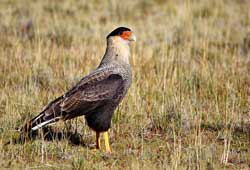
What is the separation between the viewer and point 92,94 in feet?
21.6

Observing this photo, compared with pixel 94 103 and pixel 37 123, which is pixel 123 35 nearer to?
pixel 94 103

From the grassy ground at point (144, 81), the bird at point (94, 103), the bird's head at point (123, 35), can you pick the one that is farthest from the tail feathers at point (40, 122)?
the bird's head at point (123, 35)

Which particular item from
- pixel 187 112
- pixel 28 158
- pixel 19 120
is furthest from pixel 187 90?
pixel 28 158

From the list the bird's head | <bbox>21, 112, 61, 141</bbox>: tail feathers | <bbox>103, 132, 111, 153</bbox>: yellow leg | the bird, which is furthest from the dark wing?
the bird's head

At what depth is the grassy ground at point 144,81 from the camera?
20.6 feet

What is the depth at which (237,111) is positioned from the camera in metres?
7.65

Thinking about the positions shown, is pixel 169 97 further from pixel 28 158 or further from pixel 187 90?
pixel 28 158

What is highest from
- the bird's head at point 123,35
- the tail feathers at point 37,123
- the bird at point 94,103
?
the bird's head at point 123,35

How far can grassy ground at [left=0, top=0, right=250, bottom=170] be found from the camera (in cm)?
628

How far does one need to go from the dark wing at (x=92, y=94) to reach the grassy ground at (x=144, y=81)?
0.38m

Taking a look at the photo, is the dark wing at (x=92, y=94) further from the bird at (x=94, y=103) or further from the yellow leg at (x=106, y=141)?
the yellow leg at (x=106, y=141)

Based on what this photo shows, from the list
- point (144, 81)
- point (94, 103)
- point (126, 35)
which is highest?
point (126, 35)

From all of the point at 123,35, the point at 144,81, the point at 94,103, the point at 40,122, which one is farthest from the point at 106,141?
the point at 144,81

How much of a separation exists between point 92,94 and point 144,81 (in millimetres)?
2306
